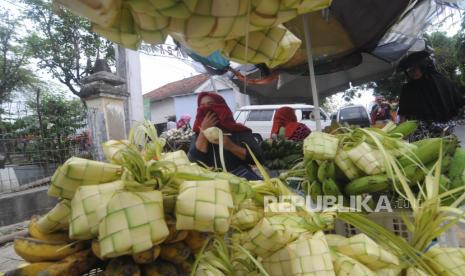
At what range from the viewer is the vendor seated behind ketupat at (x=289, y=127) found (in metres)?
3.22

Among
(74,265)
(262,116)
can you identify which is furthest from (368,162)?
(262,116)

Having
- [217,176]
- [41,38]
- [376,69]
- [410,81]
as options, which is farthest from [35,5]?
[217,176]

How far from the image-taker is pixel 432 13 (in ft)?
10.3

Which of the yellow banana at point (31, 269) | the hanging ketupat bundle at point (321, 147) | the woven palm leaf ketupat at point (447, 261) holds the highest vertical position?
the hanging ketupat bundle at point (321, 147)

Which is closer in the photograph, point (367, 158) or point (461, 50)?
point (367, 158)

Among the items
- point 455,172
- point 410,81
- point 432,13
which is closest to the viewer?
point 455,172

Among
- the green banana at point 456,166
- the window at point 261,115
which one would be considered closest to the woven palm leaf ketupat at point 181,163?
the green banana at point 456,166

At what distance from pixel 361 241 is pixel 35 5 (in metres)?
12.7

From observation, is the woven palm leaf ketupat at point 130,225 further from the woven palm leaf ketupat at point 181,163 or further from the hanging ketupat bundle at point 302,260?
the hanging ketupat bundle at point 302,260

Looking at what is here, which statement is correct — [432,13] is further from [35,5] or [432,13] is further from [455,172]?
[35,5]

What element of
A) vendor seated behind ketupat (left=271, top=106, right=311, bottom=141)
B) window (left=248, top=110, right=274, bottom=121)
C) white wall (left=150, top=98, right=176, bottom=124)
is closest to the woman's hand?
vendor seated behind ketupat (left=271, top=106, right=311, bottom=141)

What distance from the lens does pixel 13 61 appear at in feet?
32.1

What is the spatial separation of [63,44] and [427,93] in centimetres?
1153

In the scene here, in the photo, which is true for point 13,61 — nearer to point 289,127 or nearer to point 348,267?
point 289,127
